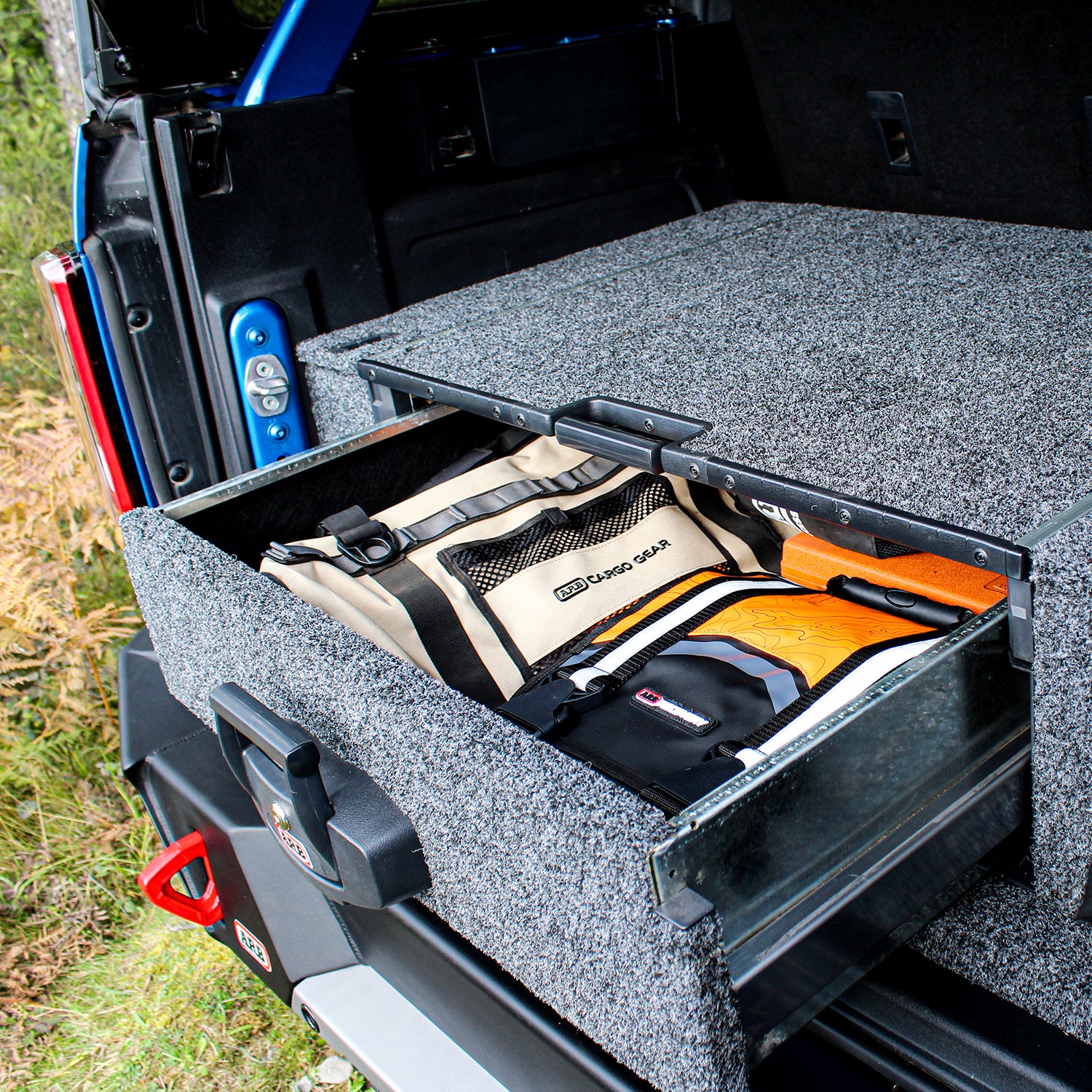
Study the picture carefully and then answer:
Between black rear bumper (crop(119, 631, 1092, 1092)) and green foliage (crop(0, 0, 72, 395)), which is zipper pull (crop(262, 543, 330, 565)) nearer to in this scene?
black rear bumper (crop(119, 631, 1092, 1092))

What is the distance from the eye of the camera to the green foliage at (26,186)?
114 inches

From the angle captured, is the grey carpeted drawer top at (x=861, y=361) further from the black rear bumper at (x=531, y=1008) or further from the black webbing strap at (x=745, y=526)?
the black webbing strap at (x=745, y=526)

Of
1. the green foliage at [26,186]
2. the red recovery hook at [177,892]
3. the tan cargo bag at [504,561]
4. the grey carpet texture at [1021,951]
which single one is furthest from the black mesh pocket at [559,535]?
the green foliage at [26,186]

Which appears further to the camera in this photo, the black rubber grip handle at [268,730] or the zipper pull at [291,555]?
the zipper pull at [291,555]

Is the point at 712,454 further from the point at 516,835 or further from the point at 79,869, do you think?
the point at 79,869

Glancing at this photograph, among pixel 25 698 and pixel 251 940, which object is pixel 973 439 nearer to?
pixel 251 940

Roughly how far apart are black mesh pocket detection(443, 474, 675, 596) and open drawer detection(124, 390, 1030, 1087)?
0.87 feet

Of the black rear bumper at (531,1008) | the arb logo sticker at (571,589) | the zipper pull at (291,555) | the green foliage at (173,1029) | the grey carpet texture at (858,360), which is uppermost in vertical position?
the grey carpet texture at (858,360)

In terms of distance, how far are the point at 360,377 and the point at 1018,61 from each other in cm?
84

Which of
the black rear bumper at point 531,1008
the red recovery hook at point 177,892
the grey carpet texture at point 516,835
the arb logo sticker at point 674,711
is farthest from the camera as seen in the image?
the red recovery hook at point 177,892

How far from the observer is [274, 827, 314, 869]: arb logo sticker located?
0.72m

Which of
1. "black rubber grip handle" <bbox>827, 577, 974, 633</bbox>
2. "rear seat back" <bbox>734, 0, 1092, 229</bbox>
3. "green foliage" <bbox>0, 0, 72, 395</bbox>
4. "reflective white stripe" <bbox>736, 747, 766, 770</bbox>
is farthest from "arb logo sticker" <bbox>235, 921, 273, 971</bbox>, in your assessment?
"green foliage" <bbox>0, 0, 72, 395</bbox>

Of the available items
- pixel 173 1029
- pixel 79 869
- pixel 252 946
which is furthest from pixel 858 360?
pixel 79 869

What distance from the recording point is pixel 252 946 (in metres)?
0.98
